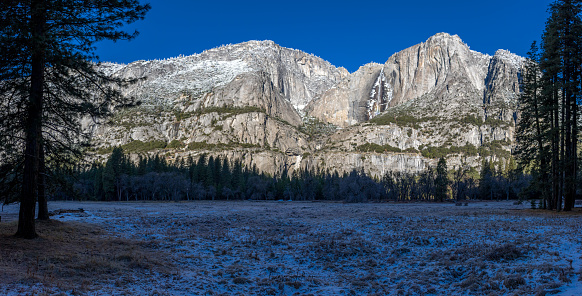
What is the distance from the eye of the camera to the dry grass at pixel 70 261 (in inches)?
359

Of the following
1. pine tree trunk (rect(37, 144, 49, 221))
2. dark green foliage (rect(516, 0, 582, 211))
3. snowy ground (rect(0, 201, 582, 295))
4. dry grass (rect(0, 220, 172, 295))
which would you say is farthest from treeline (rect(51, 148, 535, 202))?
dry grass (rect(0, 220, 172, 295))

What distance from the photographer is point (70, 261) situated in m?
11.4

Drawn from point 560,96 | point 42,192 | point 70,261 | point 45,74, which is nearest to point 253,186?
point 560,96

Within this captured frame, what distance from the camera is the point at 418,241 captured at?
15.8 m

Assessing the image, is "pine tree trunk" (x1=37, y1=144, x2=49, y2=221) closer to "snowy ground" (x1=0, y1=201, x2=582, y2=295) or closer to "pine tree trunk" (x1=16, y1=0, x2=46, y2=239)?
"pine tree trunk" (x1=16, y1=0, x2=46, y2=239)

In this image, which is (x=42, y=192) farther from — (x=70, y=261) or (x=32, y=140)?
(x=70, y=261)

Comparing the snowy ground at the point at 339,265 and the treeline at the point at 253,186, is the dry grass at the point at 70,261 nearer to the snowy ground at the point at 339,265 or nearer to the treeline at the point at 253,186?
the snowy ground at the point at 339,265

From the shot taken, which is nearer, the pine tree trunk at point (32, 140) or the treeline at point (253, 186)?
the pine tree trunk at point (32, 140)

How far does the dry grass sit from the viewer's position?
911cm

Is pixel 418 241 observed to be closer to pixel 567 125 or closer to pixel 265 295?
pixel 265 295

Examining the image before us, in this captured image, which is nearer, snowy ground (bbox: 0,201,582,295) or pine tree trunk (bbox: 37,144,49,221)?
snowy ground (bbox: 0,201,582,295)

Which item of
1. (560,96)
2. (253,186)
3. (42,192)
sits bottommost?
(253,186)

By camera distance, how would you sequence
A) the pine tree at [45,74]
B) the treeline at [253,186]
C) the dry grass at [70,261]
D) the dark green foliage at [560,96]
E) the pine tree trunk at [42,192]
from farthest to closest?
1. the treeline at [253,186]
2. the dark green foliage at [560,96]
3. the pine tree trunk at [42,192]
4. the pine tree at [45,74]
5. the dry grass at [70,261]

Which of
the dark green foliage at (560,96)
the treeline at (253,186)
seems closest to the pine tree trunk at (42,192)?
the dark green foliage at (560,96)
